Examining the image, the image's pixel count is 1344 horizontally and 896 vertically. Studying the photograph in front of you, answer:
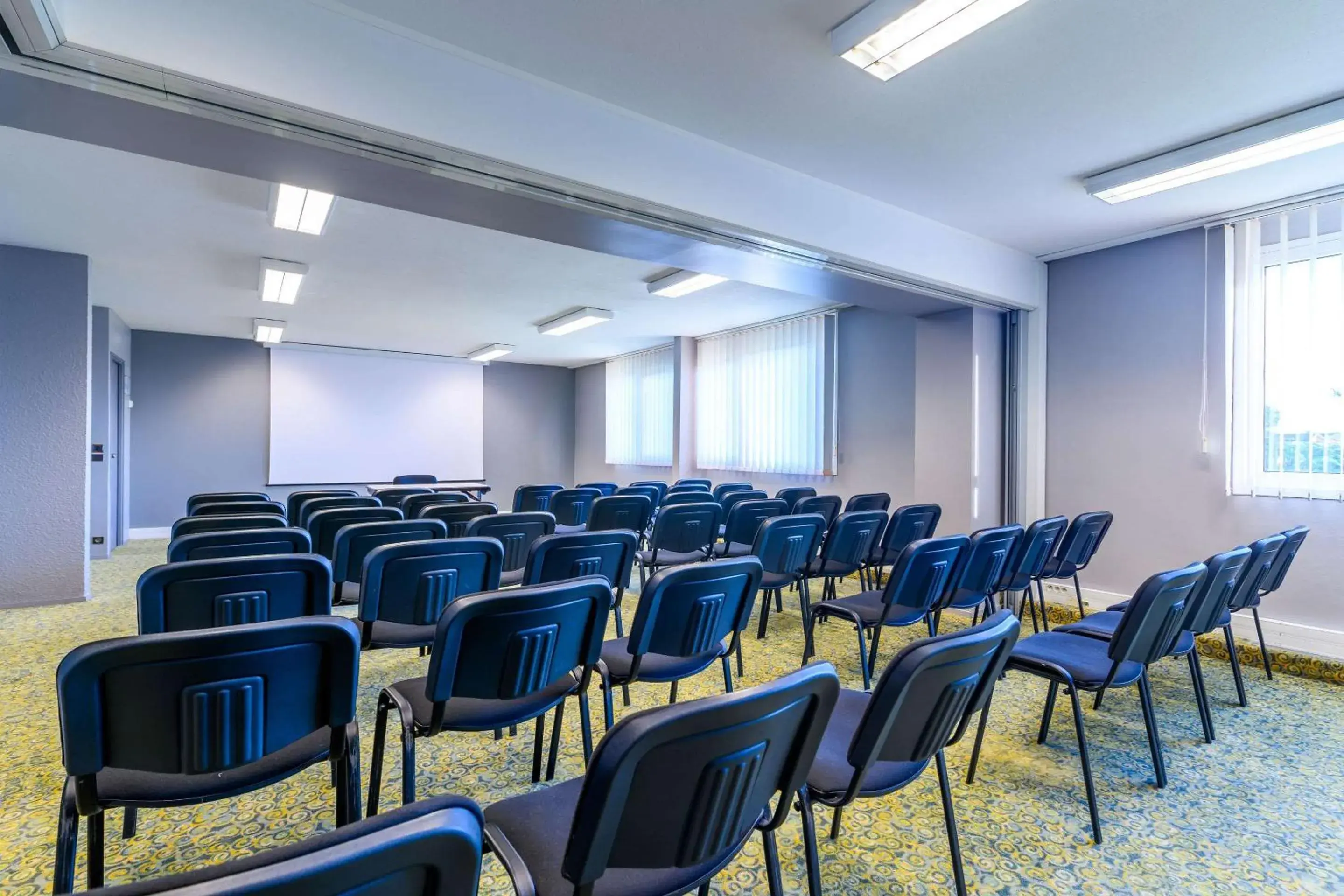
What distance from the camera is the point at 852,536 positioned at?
3.79 metres

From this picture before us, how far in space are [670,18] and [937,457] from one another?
4.04m

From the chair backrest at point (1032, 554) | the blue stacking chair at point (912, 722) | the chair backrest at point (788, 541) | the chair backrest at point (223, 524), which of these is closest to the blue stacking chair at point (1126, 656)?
the blue stacking chair at point (912, 722)

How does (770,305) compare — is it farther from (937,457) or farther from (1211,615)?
(1211,615)

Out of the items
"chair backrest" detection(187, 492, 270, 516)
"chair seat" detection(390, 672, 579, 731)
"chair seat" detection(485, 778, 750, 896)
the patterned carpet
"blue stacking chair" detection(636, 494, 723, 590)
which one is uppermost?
"chair backrest" detection(187, 492, 270, 516)

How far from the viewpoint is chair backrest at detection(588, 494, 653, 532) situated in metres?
4.21

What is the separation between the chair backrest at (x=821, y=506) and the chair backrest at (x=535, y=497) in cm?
225

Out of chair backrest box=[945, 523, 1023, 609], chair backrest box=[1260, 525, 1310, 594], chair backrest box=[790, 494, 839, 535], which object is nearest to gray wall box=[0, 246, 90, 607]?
chair backrest box=[790, 494, 839, 535]

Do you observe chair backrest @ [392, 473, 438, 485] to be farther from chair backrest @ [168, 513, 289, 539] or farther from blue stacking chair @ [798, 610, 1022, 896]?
blue stacking chair @ [798, 610, 1022, 896]

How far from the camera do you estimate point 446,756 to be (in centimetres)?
250

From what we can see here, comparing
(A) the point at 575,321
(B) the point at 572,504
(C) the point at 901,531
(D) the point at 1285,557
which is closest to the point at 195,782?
(C) the point at 901,531

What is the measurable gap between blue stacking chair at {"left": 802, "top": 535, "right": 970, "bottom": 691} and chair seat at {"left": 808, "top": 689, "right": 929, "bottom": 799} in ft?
3.79

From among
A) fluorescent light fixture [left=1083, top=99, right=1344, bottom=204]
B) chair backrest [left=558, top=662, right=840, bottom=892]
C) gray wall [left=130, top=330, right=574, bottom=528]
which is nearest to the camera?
chair backrest [left=558, top=662, right=840, bottom=892]

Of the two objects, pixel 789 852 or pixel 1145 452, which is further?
Answer: pixel 1145 452

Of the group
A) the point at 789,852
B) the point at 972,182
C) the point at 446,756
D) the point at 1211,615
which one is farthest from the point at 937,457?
the point at 446,756
